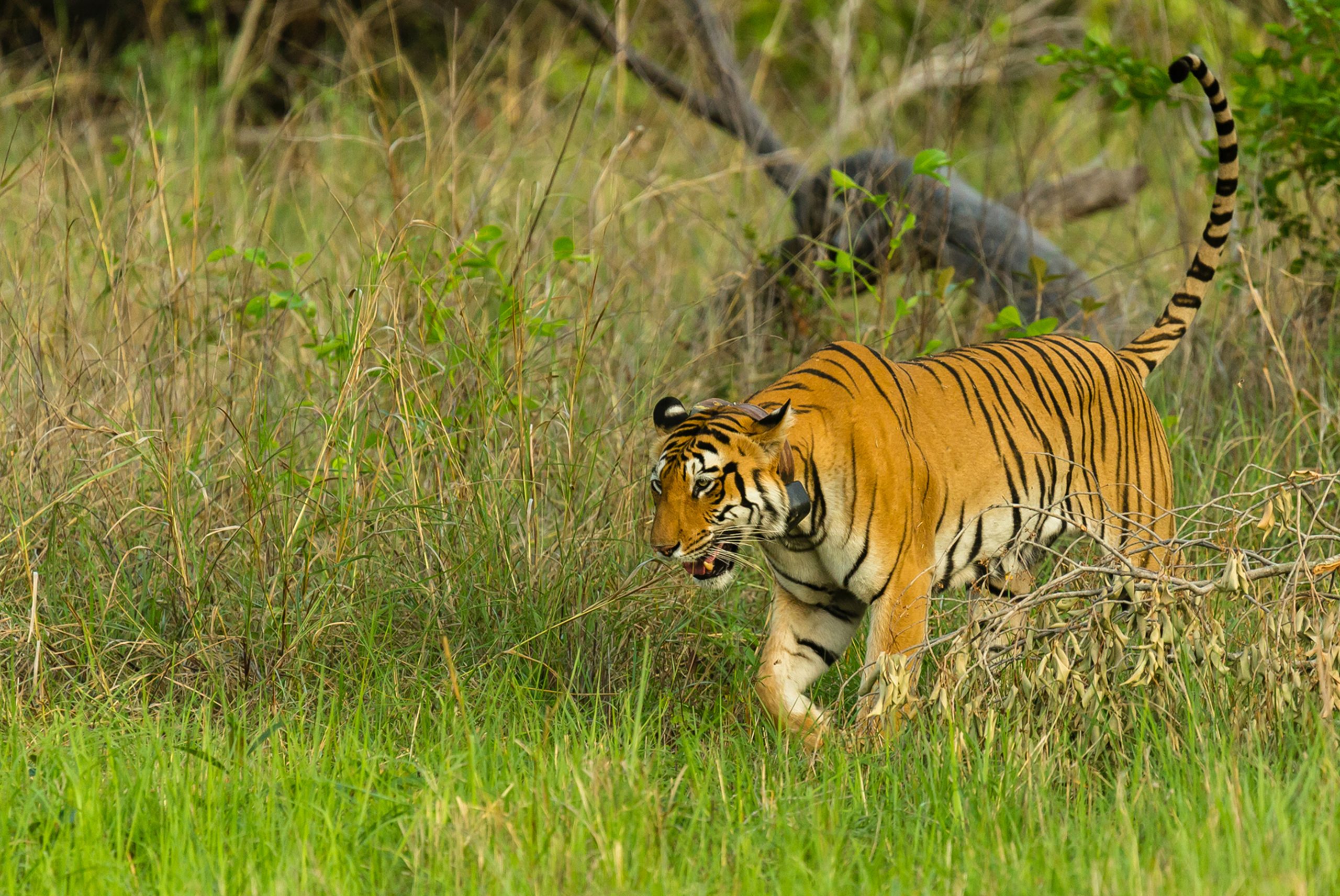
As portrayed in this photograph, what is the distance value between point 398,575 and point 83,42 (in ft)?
32.8

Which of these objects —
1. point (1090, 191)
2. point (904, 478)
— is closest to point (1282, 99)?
point (904, 478)

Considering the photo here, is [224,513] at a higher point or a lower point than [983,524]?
lower

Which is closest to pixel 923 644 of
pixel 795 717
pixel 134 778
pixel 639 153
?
pixel 795 717

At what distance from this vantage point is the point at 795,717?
3.91 metres

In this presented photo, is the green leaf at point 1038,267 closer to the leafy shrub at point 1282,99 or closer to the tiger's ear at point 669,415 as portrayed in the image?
the leafy shrub at point 1282,99

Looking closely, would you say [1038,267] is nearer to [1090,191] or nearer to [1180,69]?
[1180,69]

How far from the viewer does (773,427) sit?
356 centimetres

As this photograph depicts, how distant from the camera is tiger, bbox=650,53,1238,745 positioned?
3.61m

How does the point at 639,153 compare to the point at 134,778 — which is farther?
the point at 639,153

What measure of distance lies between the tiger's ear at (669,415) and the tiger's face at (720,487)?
0.12m

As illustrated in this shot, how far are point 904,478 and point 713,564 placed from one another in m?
0.56

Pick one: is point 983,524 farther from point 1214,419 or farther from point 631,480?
point 1214,419

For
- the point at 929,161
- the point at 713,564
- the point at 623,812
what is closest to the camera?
the point at 623,812

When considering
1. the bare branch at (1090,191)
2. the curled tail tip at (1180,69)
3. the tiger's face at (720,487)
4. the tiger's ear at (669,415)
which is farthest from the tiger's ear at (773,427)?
the bare branch at (1090,191)
